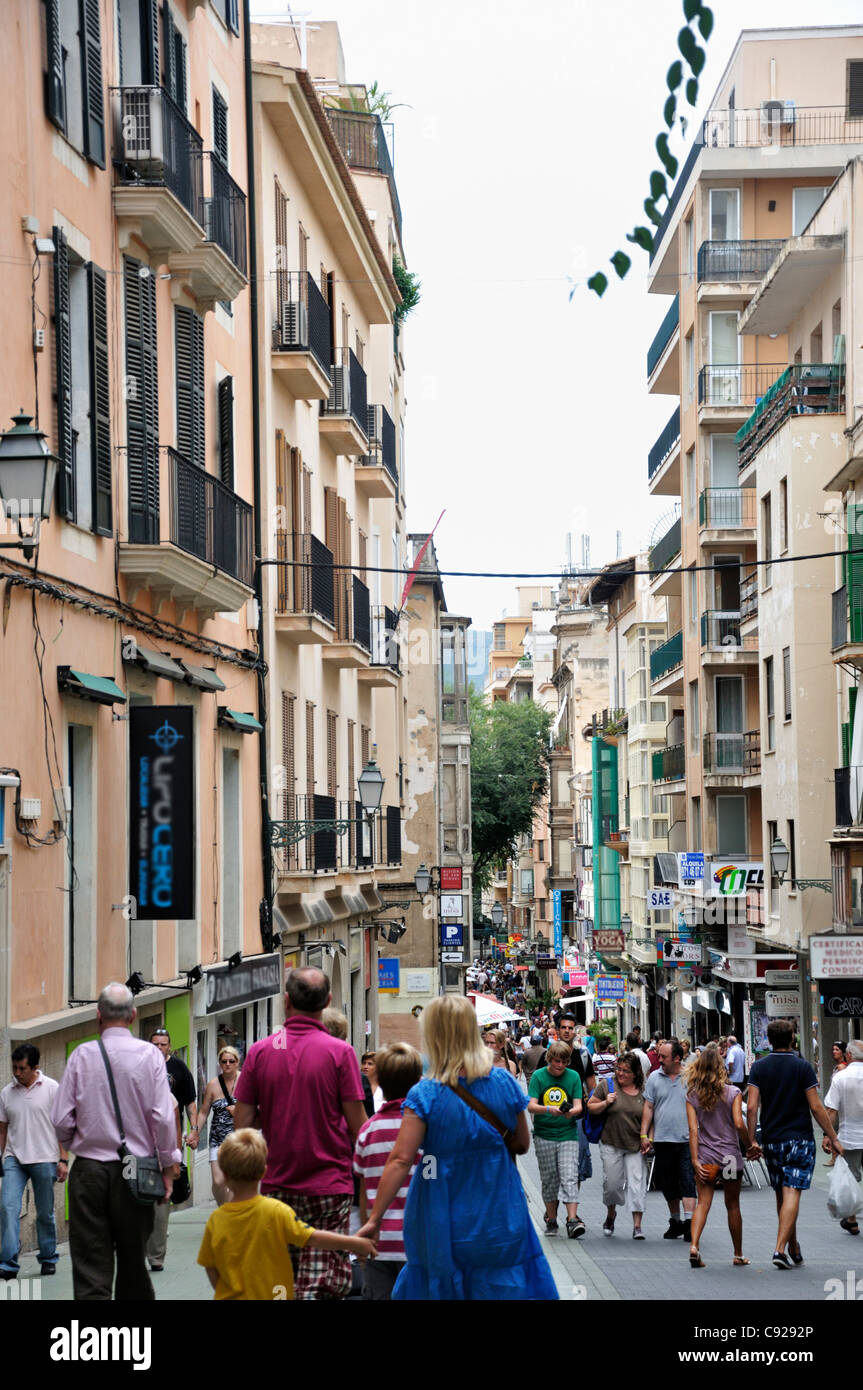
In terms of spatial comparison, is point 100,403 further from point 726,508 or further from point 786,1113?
point 726,508

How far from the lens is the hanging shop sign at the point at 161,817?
16531mm

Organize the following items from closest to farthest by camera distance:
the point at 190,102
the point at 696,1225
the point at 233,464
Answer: the point at 696,1225
the point at 190,102
the point at 233,464

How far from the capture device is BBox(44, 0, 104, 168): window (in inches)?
588

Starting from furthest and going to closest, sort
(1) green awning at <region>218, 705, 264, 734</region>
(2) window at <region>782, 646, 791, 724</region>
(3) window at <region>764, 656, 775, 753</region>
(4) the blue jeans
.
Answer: (3) window at <region>764, 656, 775, 753</region> → (2) window at <region>782, 646, 791, 724</region> → (1) green awning at <region>218, 705, 264, 734</region> → (4) the blue jeans

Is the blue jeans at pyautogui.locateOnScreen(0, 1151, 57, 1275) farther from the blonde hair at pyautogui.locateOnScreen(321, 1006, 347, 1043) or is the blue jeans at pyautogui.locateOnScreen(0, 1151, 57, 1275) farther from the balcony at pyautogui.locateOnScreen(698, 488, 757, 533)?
the balcony at pyautogui.locateOnScreen(698, 488, 757, 533)

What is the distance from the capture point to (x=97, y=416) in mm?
16141

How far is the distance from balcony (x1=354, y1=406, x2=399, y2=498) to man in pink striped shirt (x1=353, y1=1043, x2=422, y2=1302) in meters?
26.0

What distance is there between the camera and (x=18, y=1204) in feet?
40.0

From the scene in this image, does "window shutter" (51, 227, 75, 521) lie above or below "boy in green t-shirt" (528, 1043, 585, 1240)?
above

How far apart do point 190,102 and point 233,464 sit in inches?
159

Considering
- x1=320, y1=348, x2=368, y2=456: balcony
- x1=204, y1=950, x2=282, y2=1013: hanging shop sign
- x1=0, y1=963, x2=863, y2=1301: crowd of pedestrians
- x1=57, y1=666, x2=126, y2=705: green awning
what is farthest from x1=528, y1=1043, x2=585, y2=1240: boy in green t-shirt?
x1=320, y1=348, x2=368, y2=456: balcony

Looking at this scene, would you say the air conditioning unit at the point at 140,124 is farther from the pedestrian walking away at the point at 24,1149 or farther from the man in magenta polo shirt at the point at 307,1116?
the man in magenta polo shirt at the point at 307,1116
